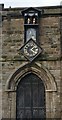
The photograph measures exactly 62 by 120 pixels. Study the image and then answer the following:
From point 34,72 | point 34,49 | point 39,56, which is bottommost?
point 34,72

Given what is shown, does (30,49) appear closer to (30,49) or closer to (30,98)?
(30,49)

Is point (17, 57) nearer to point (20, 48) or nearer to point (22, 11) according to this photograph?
point (20, 48)

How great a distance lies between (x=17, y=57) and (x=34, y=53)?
2.55 ft

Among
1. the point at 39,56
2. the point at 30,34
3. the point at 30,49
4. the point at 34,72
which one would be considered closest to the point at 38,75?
the point at 34,72

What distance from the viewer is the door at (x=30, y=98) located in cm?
1792

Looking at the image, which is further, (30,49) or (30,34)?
(30,34)

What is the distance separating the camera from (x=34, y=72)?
59.2ft

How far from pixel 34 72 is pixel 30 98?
1169mm

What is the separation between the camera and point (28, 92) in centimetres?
1814

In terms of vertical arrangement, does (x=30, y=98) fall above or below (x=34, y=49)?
below

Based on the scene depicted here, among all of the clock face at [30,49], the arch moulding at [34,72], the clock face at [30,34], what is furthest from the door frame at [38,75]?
the clock face at [30,34]

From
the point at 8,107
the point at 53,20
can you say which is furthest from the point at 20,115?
the point at 53,20

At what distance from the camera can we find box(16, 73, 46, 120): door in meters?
17.9

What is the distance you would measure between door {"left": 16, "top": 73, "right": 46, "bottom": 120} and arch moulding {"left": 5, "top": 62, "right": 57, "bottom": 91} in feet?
0.66
